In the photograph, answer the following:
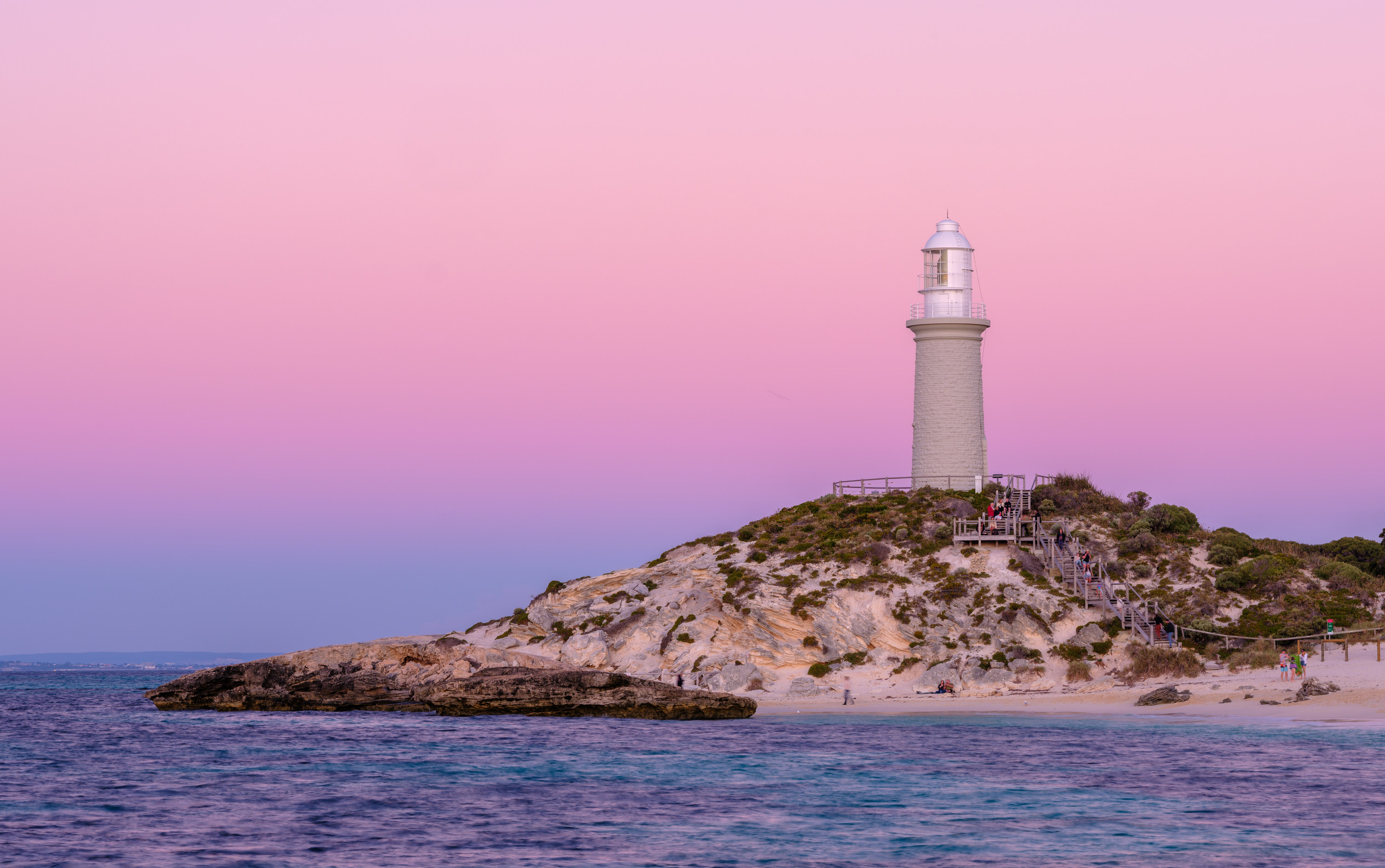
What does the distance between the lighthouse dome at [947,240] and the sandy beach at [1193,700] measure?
24.6 m

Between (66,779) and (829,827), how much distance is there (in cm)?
2034

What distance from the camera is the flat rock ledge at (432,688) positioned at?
50188 millimetres

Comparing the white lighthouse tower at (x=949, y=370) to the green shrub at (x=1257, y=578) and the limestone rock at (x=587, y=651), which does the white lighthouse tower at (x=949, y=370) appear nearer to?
the green shrub at (x=1257, y=578)

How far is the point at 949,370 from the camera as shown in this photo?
223ft

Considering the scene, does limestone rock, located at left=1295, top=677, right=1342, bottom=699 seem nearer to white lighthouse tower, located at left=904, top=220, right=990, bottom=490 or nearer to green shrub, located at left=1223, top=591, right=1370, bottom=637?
green shrub, located at left=1223, top=591, right=1370, bottom=637

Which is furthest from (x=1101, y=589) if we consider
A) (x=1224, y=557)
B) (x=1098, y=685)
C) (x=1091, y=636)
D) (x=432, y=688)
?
(x=432, y=688)

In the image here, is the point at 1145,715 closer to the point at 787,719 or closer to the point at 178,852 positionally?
the point at 787,719

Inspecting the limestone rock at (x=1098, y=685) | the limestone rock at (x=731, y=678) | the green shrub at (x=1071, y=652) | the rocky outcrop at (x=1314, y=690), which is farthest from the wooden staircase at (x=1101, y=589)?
Answer: the limestone rock at (x=731, y=678)

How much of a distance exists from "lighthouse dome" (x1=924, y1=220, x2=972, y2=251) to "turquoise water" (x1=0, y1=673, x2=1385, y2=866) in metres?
29.1

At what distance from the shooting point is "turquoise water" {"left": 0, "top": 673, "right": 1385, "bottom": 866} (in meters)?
23.3

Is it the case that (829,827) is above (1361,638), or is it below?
below

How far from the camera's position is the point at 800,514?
2798 inches

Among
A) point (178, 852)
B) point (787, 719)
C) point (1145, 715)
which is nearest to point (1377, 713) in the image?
point (1145, 715)

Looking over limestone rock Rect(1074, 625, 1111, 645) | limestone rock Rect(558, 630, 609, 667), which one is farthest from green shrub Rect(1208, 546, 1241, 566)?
limestone rock Rect(558, 630, 609, 667)
